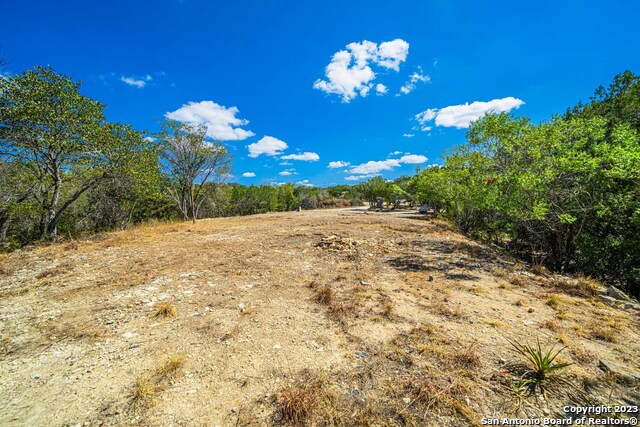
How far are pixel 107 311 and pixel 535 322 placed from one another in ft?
27.2

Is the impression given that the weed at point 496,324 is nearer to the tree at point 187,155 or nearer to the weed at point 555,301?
the weed at point 555,301

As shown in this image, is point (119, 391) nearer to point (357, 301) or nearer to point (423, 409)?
point (423, 409)

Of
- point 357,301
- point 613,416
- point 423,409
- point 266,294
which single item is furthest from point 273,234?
point 613,416

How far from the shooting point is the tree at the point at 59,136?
8836mm

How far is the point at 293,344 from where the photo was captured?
3.71m

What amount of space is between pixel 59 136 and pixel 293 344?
12.9 meters

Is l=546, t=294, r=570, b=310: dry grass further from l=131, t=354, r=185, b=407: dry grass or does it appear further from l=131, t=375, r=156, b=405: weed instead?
l=131, t=375, r=156, b=405: weed

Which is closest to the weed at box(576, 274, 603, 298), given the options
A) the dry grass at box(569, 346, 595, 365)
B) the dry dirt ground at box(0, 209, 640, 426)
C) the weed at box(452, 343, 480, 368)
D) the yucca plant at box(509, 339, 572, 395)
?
the dry dirt ground at box(0, 209, 640, 426)

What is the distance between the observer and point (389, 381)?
300cm

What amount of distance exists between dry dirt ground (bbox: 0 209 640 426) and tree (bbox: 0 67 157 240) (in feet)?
16.4

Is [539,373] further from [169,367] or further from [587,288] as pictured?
[587,288]

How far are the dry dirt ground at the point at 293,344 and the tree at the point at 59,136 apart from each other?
500 cm

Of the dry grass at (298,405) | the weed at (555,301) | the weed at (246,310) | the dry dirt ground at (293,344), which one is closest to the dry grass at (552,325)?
the dry dirt ground at (293,344)

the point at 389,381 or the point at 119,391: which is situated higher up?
the point at 119,391
